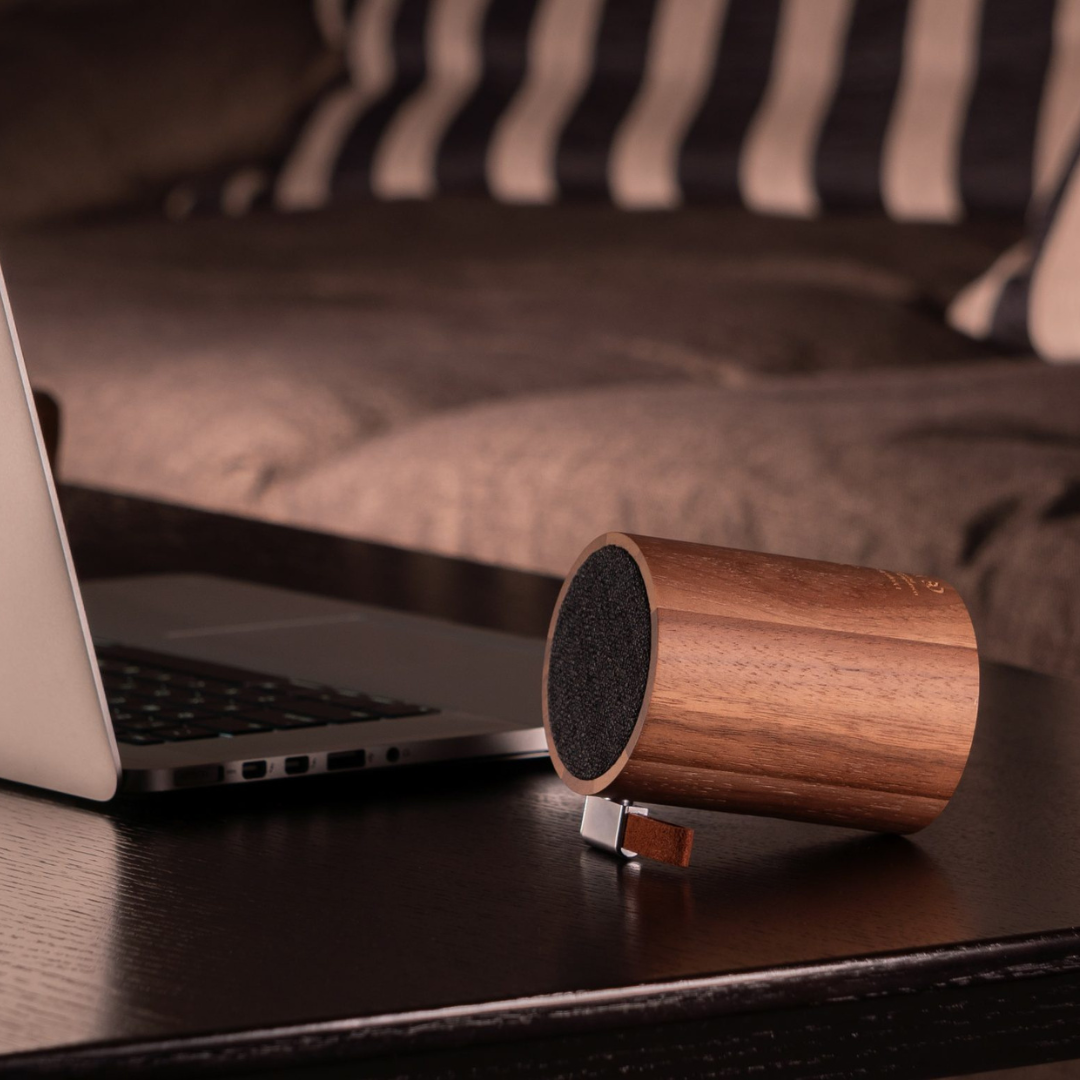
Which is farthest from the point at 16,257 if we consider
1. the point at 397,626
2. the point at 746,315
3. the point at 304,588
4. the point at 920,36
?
the point at 397,626

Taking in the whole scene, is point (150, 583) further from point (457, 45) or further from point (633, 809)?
point (457, 45)

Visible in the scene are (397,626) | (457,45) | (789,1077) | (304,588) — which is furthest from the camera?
(457,45)

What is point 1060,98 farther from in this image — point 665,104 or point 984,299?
point 665,104

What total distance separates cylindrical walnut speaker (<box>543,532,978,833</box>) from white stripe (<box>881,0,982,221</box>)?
169cm

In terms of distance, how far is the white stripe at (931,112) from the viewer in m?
2.10

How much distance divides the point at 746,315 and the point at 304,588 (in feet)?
3.39

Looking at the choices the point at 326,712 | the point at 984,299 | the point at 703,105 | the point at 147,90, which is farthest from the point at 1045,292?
the point at 147,90

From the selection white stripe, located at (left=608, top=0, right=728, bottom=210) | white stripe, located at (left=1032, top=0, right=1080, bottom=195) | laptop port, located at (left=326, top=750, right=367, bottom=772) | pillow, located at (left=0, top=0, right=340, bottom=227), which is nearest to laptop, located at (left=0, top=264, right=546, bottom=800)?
laptop port, located at (left=326, top=750, right=367, bottom=772)

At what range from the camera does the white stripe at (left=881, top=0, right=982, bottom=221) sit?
6.88 ft

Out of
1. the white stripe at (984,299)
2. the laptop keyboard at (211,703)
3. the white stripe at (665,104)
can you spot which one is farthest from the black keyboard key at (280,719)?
the white stripe at (665,104)

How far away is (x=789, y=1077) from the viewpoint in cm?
41

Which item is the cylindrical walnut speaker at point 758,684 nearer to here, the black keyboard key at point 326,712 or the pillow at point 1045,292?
the black keyboard key at point 326,712

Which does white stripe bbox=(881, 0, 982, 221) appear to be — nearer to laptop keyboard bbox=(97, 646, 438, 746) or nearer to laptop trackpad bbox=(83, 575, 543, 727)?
laptop trackpad bbox=(83, 575, 543, 727)

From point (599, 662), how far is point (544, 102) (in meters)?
2.08
